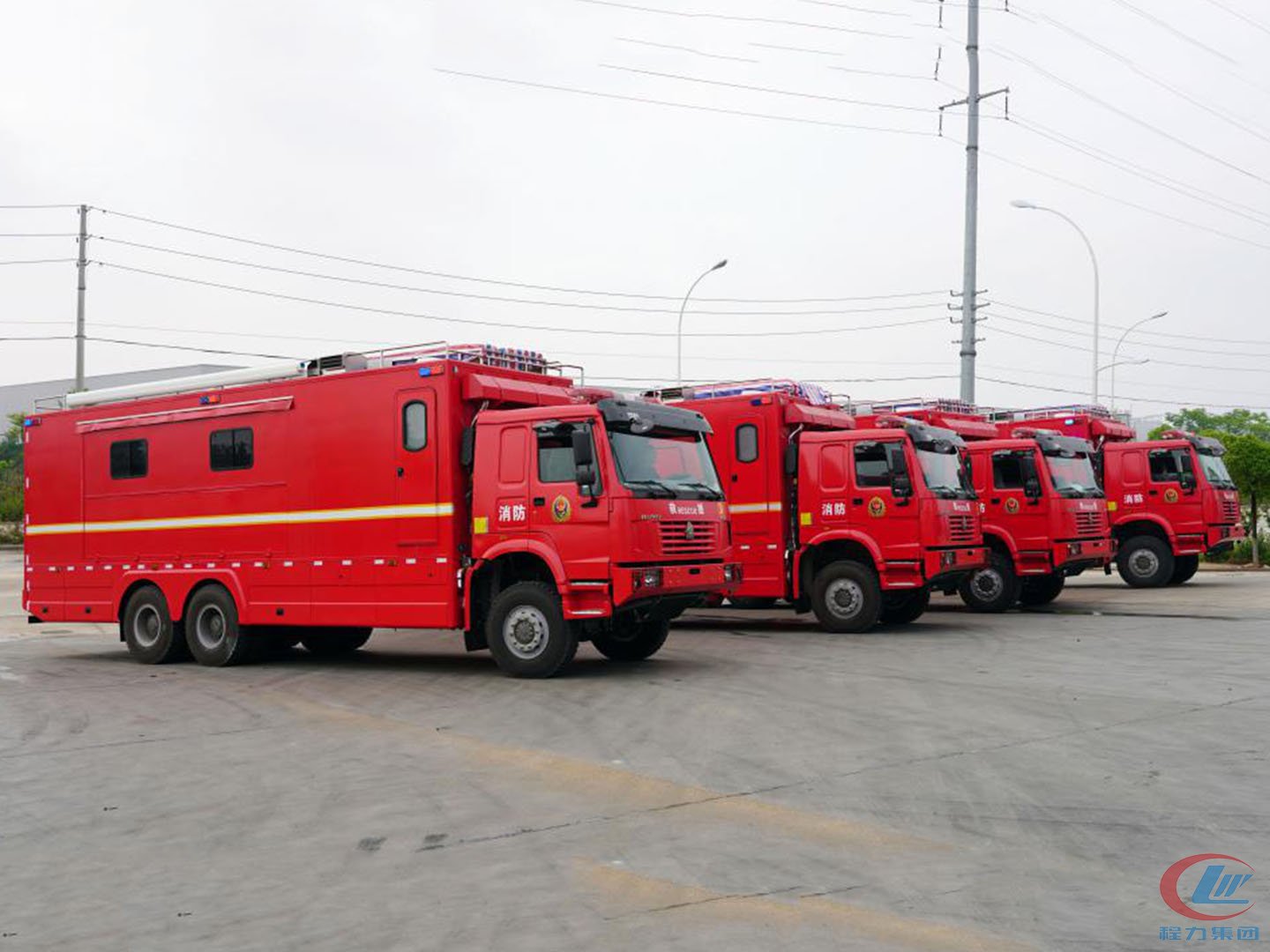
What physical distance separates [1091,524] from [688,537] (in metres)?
10.5

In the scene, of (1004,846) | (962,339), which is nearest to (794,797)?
(1004,846)

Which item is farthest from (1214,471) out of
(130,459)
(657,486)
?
(130,459)

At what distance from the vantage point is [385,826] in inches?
251

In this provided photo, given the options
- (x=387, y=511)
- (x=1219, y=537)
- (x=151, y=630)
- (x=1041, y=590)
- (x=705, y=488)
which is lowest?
(x=151, y=630)

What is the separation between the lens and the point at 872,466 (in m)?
16.3

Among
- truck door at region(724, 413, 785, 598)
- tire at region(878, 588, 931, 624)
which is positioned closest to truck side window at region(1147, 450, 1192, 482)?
tire at region(878, 588, 931, 624)

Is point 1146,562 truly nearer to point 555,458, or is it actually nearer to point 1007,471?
point 1007,471

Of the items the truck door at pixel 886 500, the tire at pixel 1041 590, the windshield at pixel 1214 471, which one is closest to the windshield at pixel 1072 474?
the tire at pixel 1041 590

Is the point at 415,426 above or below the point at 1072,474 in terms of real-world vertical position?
above

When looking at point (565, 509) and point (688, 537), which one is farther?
point (688, 537)

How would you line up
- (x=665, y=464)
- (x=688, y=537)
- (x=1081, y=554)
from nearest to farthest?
(x=688, y=537) < (x=665, y=464) < (x=1081, y=554)

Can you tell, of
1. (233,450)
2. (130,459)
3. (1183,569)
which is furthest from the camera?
(1183,569)

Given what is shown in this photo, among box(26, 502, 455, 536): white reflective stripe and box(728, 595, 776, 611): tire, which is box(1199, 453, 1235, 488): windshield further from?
box(26, 502, 455, 536): white reflective stripe

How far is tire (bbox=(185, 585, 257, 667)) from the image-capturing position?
13781 mm
